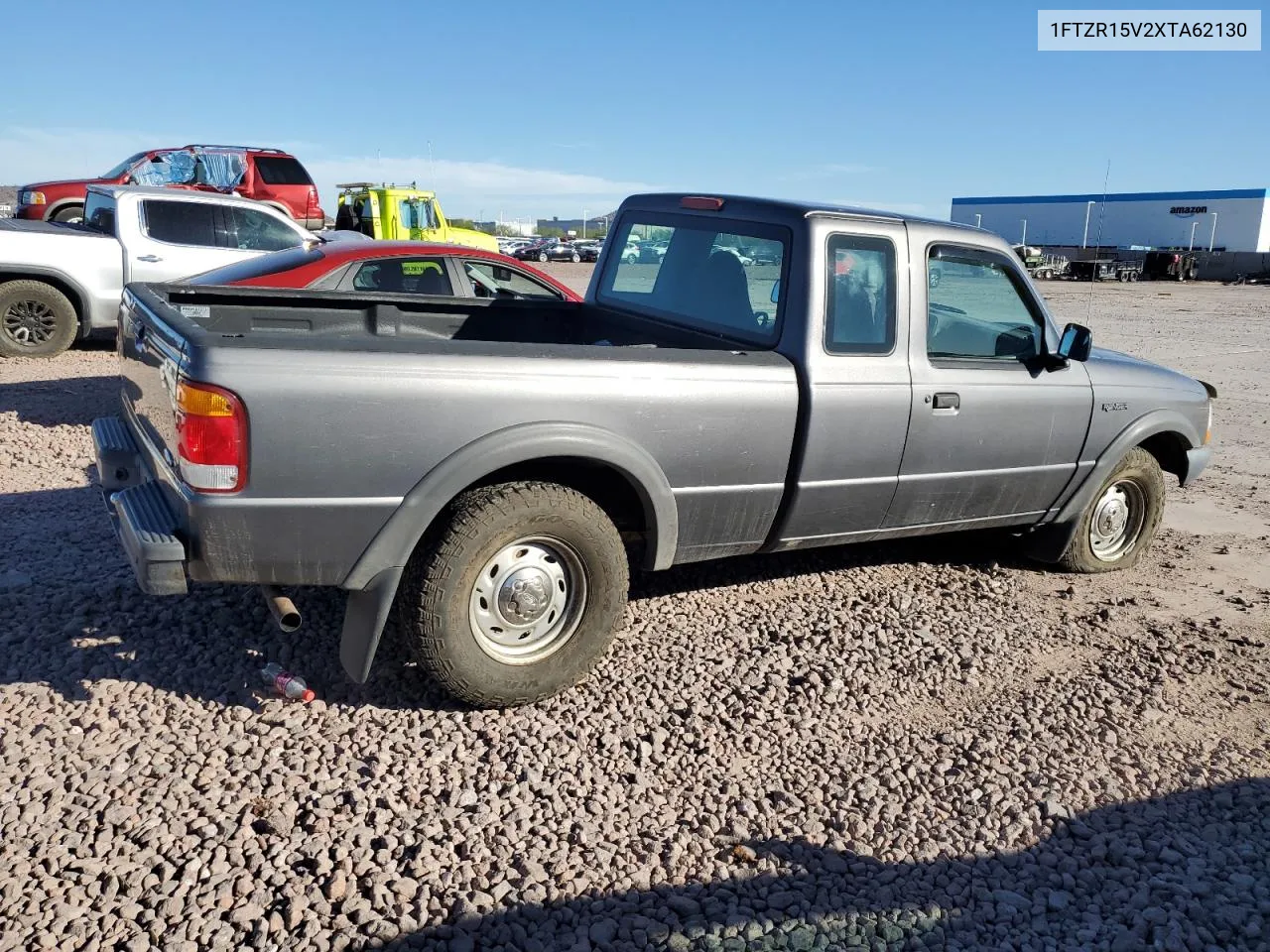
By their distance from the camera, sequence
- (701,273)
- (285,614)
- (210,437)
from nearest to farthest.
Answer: (210,437), (285,614), (701,273)

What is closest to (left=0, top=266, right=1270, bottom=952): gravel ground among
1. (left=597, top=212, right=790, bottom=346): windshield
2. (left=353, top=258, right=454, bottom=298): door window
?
(left=597, top=212, right=790, bottom=346): windshield

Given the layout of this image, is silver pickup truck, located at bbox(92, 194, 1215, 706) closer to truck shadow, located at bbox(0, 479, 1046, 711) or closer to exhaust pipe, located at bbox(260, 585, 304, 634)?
exhaust pipe, located at bbox(260, 585, 304, 634)

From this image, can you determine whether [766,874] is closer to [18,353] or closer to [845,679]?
[845,679]

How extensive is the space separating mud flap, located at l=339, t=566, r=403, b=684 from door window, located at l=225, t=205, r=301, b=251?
8700 mm

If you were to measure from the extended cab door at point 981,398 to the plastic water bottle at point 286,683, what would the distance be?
2.62m

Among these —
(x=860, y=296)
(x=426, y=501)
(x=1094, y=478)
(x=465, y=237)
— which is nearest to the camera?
(x=426, y=501)

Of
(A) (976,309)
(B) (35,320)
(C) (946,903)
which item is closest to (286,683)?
(C) (946,903)

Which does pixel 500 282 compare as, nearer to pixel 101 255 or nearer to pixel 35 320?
pixel 101 255

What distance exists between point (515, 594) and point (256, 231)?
29.3 ft

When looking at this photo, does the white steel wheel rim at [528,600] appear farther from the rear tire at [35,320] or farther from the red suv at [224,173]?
the red suv at [224,173]

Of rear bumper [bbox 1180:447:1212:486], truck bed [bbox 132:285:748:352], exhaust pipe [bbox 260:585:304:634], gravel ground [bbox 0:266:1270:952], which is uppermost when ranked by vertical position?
A: truck bed [bbox 132:285:748:352]

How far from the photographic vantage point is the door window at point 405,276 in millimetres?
8086

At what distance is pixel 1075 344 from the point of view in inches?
199

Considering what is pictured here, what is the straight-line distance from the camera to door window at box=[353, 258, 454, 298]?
8.09m
